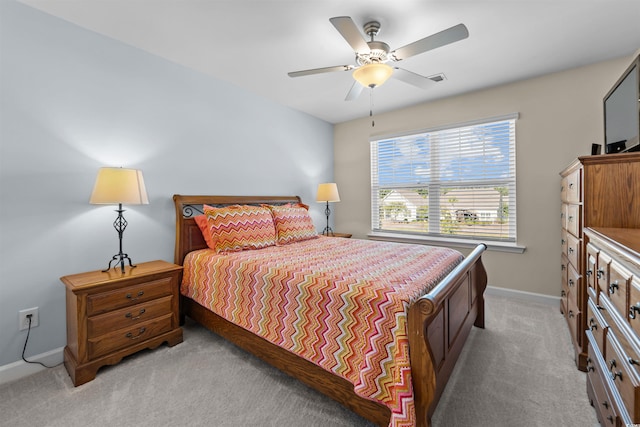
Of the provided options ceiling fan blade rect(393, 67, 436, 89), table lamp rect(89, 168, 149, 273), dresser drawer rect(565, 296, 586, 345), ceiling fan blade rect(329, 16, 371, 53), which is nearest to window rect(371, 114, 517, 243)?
dresser drawer rect(565, 296, 586, 345)

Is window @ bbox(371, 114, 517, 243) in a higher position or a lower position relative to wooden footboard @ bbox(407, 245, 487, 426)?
higher

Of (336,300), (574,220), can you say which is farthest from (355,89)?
(574,220)

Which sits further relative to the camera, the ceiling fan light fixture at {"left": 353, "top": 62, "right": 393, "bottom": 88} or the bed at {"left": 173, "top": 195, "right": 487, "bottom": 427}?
the ceiling fan light fixture at {"left": 353, "top": 62, "right": 393, "bottom": 88}

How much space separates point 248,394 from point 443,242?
3072 mm

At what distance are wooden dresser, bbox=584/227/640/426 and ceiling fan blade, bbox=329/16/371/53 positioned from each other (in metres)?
1.73

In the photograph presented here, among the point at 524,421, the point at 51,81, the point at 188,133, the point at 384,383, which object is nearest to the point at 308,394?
the point at 384,383

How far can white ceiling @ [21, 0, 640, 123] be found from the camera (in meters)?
1.97

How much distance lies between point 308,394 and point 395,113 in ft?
12.5

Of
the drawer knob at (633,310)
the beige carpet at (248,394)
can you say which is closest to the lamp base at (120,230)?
the beige carpet at (248,394)

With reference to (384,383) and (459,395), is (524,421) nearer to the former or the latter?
(459,395)

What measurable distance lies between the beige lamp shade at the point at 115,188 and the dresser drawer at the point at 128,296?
0.65 meters

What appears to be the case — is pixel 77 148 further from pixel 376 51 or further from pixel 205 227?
pixel 376 51

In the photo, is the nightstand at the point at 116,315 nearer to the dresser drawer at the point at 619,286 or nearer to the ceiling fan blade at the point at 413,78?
the ceiling fan blade at the point at 413,78

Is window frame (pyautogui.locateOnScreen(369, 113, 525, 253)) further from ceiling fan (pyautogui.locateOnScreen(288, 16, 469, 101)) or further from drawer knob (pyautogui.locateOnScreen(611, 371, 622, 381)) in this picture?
drawer knob (pyautogui.locateOnScreen(611, 371, 622, 381))
